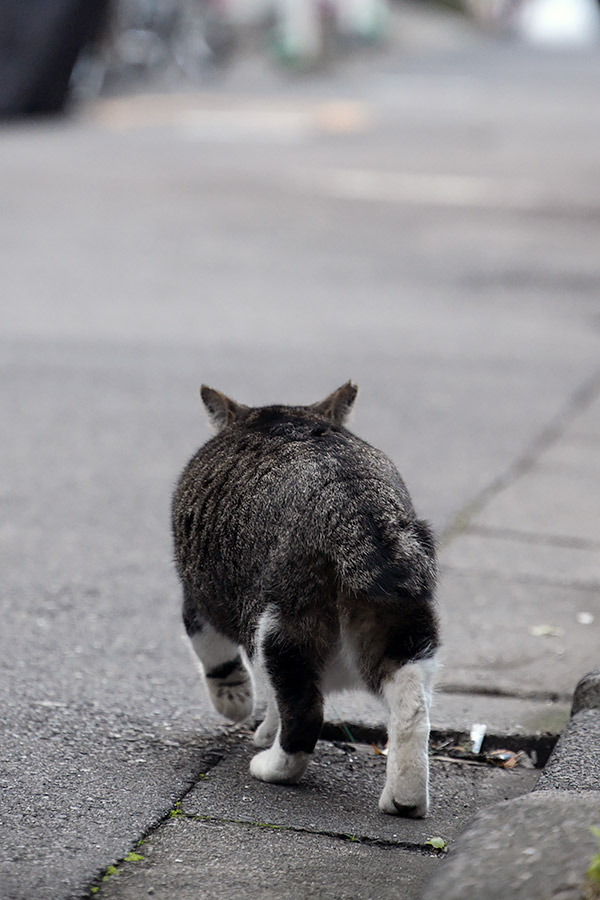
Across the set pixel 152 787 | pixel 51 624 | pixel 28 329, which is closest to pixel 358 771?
pixel 152 787

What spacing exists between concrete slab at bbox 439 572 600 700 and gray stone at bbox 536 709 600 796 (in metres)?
0.52

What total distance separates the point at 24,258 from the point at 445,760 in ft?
25.9

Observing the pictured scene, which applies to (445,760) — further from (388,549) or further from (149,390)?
(149,390)

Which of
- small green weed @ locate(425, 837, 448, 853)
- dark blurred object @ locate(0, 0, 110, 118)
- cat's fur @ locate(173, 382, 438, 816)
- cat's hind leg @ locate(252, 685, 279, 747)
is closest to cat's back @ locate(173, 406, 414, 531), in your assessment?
cat's fur @ locate(173, 382, 438, 816)

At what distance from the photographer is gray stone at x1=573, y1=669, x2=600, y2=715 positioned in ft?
11.6

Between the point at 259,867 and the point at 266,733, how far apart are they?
692 millimetres

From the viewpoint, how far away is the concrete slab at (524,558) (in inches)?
196

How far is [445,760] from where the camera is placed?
360 cm

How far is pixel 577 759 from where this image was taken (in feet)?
10.6

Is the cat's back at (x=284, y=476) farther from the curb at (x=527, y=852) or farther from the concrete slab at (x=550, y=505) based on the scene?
the concrete slab at (x=550, y=505)

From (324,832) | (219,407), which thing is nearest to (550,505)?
(219,407)

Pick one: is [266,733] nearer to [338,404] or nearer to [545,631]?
[338,404]

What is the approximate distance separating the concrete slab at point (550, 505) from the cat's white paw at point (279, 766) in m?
2.34

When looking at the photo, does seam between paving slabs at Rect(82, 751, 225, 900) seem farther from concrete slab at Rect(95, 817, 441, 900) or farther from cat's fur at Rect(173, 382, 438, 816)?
cat's fur at Rect(173, 382, 438, 816)
